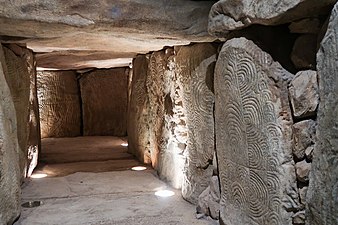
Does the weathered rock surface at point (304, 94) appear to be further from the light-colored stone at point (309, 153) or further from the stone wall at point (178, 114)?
the stone wall at point (178, 114)

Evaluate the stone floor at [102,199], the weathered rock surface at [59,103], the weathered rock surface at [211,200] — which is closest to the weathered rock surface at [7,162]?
the stone floor at [102,199]

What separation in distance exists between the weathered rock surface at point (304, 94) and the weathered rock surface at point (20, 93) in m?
2.56

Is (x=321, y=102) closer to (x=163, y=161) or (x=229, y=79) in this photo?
(x=229, y=79)

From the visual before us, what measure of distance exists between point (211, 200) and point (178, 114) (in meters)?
0.99

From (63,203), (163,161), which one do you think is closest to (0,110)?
(63,203)

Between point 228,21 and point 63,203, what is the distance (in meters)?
2.13


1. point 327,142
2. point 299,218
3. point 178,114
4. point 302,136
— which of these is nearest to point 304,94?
point 302,136

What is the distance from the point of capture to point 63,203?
3.30 metres

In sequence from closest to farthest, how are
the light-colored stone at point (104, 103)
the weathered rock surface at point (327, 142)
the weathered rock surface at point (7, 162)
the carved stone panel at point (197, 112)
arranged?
the weathered rock surface at point (327, 142)
the weathered rock surface at point (7, 162)
the carved stone panel at point (197, 112)
the light-colored stone at point (104, 103)

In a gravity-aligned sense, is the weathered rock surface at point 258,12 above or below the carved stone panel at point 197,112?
above

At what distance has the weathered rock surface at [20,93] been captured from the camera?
11.5ft

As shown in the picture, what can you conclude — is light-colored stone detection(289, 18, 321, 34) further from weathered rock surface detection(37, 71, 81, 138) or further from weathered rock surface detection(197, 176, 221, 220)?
weathered rock surface detection(37, 71, 81, 138)

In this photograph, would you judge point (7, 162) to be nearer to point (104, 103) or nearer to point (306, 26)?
point (306, 26)

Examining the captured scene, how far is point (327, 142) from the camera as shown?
1.64 metres
